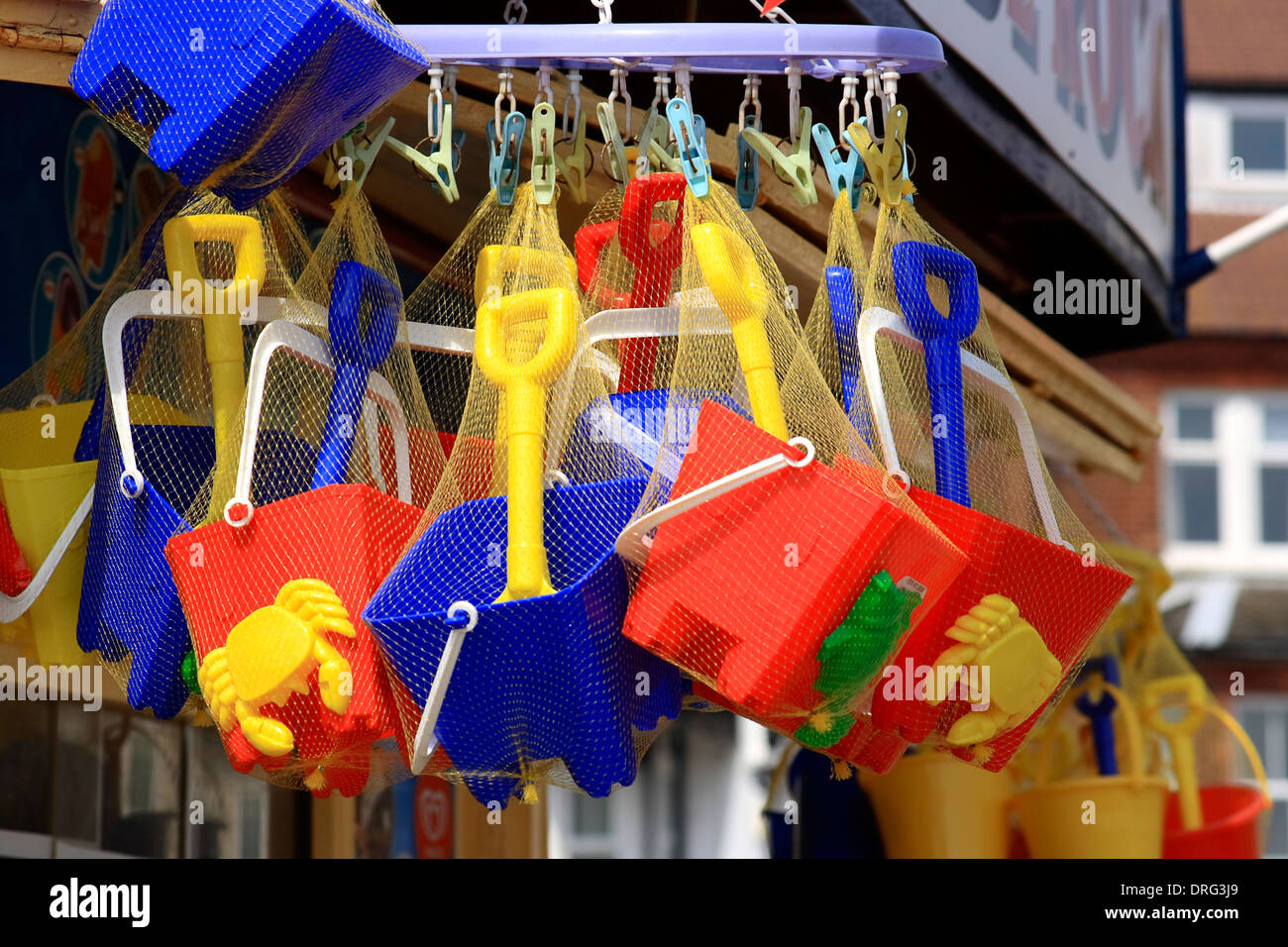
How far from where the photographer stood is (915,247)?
2.05 m

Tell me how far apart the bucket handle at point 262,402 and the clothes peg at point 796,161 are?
495 mm

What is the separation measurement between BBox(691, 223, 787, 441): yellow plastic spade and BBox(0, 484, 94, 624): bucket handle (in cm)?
75

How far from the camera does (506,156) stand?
1.98 m

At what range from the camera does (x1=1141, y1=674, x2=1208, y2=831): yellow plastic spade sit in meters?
3.55

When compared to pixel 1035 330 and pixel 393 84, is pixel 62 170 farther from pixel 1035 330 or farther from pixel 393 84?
pixel 1035 330

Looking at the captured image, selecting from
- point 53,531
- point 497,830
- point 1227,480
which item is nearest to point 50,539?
point 53,531

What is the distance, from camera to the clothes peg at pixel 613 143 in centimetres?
203

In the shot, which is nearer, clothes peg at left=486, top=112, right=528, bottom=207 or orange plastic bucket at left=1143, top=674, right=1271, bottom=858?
clothes peg at left=486, top=112, right=528, bottom=207

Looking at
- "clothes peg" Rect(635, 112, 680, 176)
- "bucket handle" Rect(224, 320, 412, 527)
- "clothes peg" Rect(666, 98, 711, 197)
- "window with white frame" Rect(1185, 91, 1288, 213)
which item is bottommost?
"bucket handle" Rect(224, 320, 412, 527)

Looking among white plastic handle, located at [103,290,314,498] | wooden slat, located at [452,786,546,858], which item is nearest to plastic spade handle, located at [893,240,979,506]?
white plastic handle, located at [103,290,314,498]

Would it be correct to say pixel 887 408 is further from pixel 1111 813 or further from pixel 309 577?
pixel 1111 813

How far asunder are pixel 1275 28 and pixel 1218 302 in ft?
7.60

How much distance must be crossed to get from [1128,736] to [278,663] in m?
2.02

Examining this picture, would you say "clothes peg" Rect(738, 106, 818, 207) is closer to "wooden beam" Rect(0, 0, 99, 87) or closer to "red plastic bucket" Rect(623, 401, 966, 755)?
"red plastic bucket" Rect(623, 401, 966, 755)
